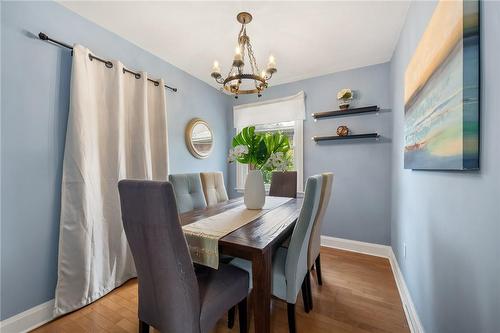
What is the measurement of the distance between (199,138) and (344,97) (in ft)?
6.87

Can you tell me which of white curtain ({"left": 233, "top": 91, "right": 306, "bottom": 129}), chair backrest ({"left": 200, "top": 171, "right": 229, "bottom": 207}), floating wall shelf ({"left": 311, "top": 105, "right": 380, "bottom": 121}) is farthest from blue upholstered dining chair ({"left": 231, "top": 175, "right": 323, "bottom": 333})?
white curtain ({"left": 233, "top": 91, "right": 306, "bottom": 129})

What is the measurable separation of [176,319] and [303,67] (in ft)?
9.68

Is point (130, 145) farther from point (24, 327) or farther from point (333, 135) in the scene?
point (333, 135)

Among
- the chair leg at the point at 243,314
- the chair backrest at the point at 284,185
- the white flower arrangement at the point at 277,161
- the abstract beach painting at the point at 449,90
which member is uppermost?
the abstract beach painting at the point at 449,90

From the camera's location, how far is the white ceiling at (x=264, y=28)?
5.70 ft

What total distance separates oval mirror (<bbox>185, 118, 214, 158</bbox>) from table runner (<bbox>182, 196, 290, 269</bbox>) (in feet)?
5.14

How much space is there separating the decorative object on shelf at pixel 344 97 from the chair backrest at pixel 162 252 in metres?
2.62

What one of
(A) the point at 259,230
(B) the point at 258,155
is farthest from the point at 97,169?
(A) the point at 259,230

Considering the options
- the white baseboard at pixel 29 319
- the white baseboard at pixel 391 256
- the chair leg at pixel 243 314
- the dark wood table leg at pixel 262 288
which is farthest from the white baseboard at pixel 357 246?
the white baseboard at pixel 29 319

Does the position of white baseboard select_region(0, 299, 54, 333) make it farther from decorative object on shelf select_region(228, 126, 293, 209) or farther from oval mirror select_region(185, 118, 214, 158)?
oval mirror select_region(185, 118, 214, 158)

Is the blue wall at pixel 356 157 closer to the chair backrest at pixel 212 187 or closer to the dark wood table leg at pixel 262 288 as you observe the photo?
the chair backrest at pixel 212 187

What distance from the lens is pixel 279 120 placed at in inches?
130

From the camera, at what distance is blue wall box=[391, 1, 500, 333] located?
2.23ft

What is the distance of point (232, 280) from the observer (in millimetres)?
1191
